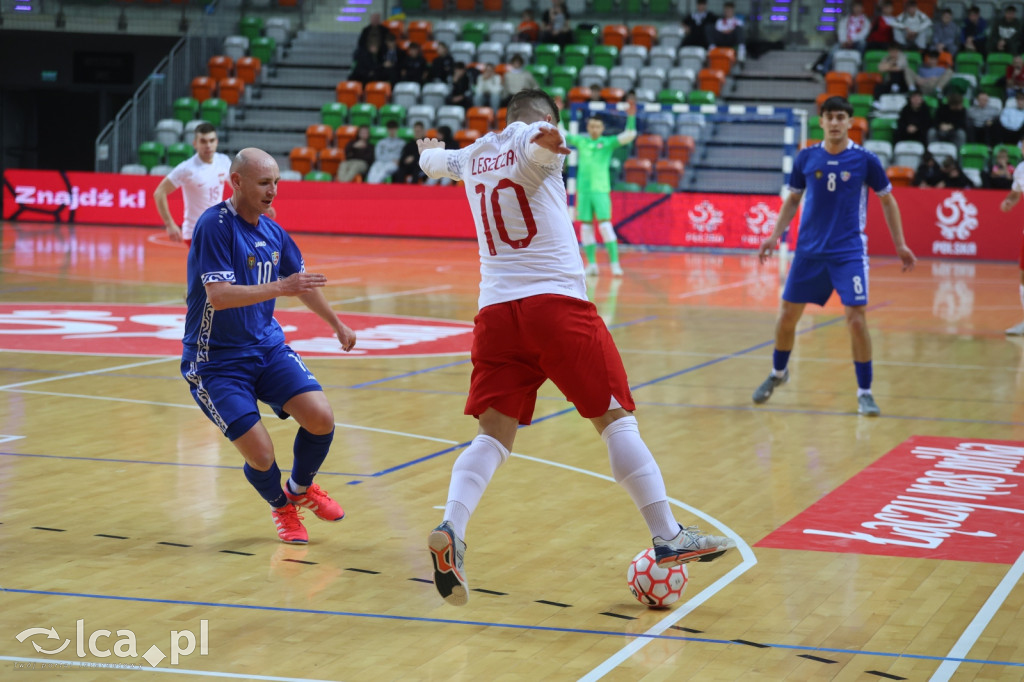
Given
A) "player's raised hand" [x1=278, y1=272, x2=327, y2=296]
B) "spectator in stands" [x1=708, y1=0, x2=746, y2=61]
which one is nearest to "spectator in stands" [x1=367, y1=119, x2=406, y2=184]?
"spectator in stands" [x1=708, y1=0, x2=746, y2=61]

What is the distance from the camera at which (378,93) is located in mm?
26656

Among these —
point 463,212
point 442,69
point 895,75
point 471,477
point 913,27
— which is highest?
point 913,27

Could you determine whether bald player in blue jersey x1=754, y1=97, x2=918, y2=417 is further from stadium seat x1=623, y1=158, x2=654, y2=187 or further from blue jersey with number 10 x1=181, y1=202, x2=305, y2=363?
stadium seat x1=623, y1=158, x2=654, y2=187

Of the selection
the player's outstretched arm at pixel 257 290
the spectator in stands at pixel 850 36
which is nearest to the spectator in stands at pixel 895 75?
the spectator in stands at pixel 850 36

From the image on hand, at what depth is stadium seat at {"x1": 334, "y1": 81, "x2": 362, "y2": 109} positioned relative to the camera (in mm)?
27062

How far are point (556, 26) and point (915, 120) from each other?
800cm

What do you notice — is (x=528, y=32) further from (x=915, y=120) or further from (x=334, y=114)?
(x=915, y=120)

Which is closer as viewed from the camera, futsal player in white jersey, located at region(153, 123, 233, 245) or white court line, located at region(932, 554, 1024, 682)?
white court line, located at region(932, 554, 1024, 682)

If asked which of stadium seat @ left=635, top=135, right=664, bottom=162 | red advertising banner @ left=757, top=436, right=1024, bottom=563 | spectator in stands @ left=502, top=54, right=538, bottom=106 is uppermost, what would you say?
spectator in stands @ left=502, top=54, right=538, bottom=106

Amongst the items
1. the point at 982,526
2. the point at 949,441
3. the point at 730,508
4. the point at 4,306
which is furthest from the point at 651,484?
the point at 4,306

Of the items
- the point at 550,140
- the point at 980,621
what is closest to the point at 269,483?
the point at 550,140

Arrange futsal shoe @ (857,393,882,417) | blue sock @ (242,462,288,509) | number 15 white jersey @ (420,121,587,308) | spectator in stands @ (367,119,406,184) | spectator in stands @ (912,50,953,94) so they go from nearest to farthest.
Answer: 1. number 15 white jersey @ (420,121,587,308)
2. blue sock @ (242,462,288,509)
3. futsal shoe @ (857,393,882,417)
4. spectator in stands @ (912,50,953,94)
5. spectator in stands @ (367,119,406,184)

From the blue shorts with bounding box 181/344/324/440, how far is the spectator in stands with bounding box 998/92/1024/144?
1917 centimetres

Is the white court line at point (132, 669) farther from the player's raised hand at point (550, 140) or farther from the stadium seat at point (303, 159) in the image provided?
the stadium seat at point (303, 159)
